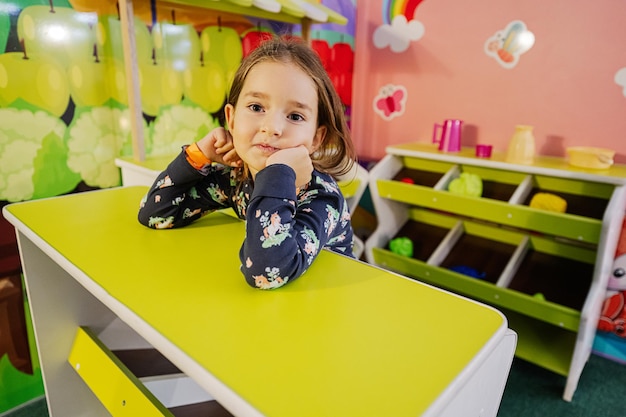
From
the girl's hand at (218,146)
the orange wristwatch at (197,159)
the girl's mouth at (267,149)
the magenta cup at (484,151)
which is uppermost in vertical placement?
the girl's mouth at (267,149)

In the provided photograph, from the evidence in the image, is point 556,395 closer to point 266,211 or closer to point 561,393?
point 561,393

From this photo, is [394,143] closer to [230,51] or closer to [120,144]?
[230,51]

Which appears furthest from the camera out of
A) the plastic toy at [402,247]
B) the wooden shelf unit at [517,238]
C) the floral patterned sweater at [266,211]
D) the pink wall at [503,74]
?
the plastic toy at [402,247]

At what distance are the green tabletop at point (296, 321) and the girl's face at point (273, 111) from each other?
8.8 inches

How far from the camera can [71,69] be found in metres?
1.55

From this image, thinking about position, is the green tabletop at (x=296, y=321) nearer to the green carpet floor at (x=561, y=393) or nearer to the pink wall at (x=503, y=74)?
the green carpet floor at (x=561, y=393)

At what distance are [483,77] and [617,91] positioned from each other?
1.86 ft

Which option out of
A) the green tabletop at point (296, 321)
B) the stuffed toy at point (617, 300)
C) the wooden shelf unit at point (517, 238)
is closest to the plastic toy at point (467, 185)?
the wooden shelf unit at point (517, 238)

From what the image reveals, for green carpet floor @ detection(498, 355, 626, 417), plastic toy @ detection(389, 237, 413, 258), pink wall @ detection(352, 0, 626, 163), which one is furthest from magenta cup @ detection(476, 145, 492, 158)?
green carpet floor @ detection(498, 355, 626, 417)

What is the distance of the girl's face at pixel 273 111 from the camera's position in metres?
0.86

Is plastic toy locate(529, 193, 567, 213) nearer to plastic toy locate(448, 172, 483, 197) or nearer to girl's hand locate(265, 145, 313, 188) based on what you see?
plastic toy locate(448, 172, 483, 197)

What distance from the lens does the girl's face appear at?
0.86m

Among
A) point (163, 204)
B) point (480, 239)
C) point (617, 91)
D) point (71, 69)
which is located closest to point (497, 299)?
point (480, 239)

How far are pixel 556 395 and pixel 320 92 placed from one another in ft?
5.44
